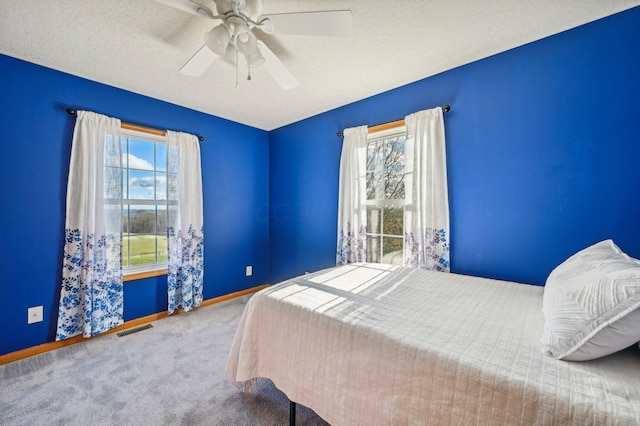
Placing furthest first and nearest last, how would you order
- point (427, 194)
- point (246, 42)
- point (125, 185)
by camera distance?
point (125, 185), point (427, 194), point (246, 42)

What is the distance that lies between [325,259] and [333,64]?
2.09 m

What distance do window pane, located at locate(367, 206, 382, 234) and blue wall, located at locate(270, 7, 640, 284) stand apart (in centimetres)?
77

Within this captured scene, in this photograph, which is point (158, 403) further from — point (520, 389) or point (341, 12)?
point (341, 12)

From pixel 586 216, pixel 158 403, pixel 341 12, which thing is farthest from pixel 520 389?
pixel 158 403

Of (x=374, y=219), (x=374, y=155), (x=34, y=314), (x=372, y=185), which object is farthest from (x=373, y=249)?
(x=34, y=314)

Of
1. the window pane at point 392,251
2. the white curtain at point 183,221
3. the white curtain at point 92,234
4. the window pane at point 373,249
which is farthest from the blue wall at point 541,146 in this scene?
the white curtain at point 92,234

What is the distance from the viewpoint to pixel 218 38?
1394 millimetres

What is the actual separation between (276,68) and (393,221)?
1771mm

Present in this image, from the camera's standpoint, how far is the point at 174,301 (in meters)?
2.78

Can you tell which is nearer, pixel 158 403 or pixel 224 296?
pixel 158 403

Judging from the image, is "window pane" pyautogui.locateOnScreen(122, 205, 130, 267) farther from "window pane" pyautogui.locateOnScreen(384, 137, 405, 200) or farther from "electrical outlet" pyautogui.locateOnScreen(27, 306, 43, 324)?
"window pane" pyautogui.locateOnScreen(384, 137, 405, 200)

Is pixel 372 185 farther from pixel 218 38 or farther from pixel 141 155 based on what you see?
pixel 141 155

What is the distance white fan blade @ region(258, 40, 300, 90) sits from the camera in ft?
5.35

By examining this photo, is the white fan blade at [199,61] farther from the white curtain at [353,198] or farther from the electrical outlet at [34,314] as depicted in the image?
the electrical outlet at [34,314]
